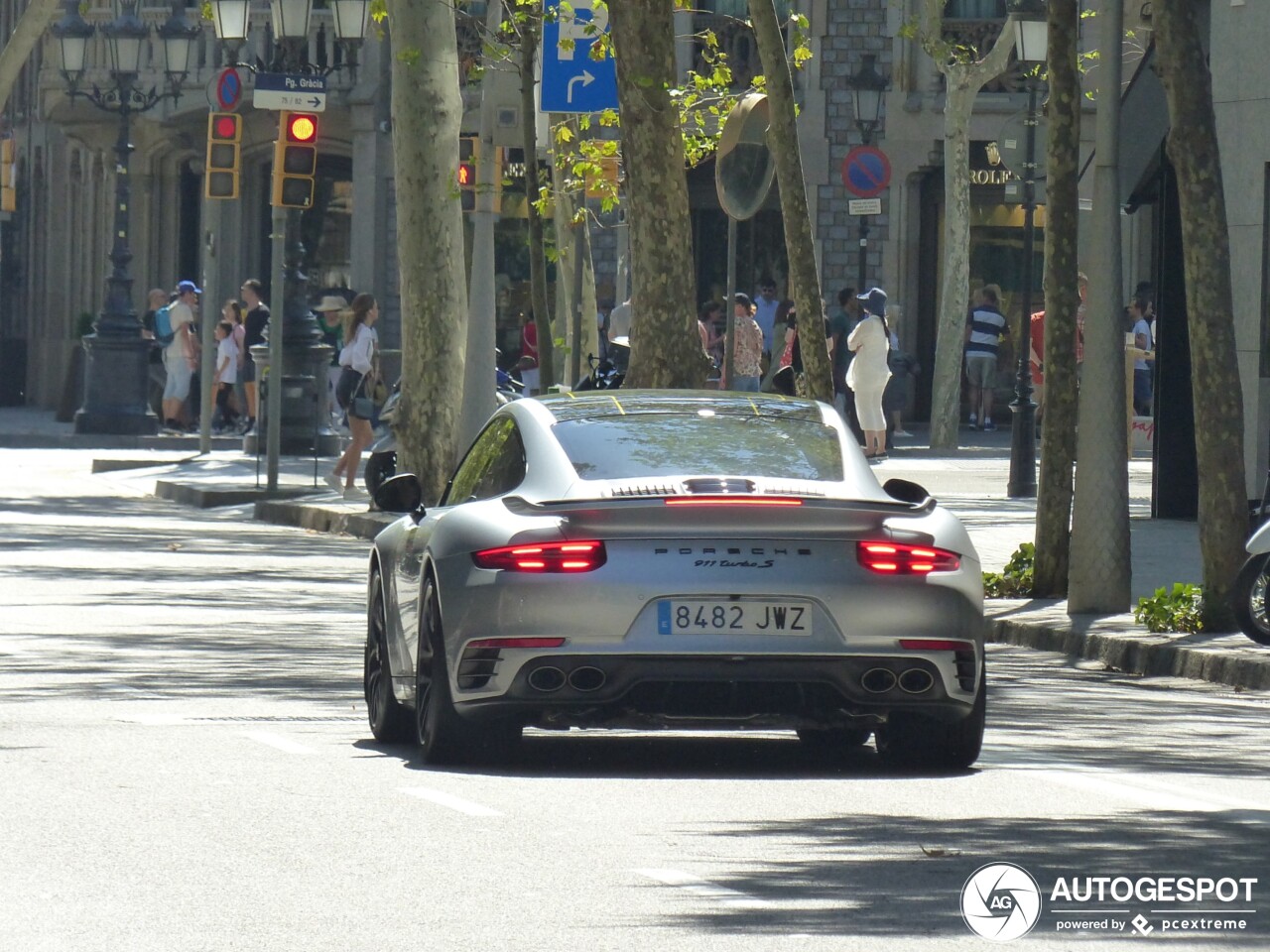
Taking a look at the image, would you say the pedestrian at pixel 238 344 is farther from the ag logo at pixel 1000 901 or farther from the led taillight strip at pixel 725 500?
the ag logo at pixel 1000 901

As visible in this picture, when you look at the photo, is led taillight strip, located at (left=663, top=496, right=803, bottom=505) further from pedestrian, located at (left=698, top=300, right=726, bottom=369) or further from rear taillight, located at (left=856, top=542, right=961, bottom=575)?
pedestrian, located at (left=698, top=300, right=726, bottom=369)

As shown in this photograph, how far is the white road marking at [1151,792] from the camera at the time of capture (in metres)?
9.39

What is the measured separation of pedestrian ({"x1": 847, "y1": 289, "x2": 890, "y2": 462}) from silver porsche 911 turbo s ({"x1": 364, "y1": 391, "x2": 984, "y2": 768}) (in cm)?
2338

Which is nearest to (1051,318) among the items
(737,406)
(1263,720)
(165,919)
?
(1263,720)

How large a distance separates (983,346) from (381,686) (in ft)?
105

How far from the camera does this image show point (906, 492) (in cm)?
1039

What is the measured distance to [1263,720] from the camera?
1252cm

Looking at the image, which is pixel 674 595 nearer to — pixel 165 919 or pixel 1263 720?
pixel 165 919

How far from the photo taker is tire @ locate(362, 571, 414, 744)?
36.0ft

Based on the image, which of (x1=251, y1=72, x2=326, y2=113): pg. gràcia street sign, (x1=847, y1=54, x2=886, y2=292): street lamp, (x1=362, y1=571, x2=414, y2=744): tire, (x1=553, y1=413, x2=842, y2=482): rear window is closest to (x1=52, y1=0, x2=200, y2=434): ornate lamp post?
(x1=847, y1=54, x2=886, y2=292): street lamp

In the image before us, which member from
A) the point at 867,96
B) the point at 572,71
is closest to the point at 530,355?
the point at 867,96

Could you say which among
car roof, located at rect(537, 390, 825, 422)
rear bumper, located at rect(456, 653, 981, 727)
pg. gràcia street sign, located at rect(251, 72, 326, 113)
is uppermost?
pg. gràcia street sign, located at rect(251, 72, 326, 113)

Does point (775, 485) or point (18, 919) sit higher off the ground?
point (775, 485)

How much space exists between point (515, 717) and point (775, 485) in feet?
3.59
